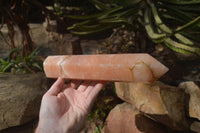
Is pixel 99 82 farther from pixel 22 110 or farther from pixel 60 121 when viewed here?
pixel 22 110

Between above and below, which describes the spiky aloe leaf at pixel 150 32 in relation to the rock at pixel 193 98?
above

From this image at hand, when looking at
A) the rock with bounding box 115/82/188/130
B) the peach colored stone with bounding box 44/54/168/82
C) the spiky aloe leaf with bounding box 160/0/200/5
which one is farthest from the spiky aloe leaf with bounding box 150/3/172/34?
the peach colored stone with bounding box 44/54/168/82

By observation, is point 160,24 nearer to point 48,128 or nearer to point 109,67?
point 109,67

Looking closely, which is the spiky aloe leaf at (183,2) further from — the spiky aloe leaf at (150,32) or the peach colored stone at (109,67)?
the peach colored stone at (109,67)

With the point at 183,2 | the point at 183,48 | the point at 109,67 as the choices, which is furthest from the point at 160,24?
the point at 109,67

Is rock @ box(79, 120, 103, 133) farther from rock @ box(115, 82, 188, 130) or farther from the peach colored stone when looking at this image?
the peach colored stone

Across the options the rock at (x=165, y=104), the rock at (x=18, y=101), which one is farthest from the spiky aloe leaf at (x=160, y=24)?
the rock at (x=18, y=101)

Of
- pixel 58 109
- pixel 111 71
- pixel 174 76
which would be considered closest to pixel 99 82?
pixel 111 71
